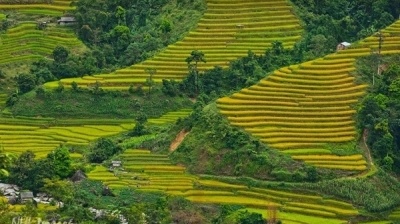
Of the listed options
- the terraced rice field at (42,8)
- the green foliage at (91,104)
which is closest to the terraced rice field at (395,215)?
the green foliage at (91,104)

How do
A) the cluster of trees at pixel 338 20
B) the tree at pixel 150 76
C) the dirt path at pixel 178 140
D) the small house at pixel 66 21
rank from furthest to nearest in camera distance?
the small house at pixel 66 21, the cluster of trees at pixel 338 20, the tree at pixel 150 76, the dirt path at pixel 178 140

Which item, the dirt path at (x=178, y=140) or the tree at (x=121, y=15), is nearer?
the dirt path at (x=178, y=140)

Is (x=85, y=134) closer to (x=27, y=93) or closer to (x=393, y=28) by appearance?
(x=27, y=93)

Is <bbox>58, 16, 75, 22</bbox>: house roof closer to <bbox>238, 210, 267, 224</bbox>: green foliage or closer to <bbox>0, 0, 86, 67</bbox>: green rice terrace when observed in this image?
<bbox>0, 0, 86, 67</bbox>: green rice terrace

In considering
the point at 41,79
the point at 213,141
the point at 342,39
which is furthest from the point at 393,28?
the point at 41,79

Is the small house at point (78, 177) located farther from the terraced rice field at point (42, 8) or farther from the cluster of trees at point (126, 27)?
the terraced rice field at point (42, 8)

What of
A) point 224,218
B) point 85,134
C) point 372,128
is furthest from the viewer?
point 85,134

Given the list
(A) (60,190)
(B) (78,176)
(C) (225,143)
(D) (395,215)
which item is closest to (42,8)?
(B) (78,176)

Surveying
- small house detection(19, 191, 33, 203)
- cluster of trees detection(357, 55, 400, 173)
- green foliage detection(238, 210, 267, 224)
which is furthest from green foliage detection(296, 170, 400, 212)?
small house detection(19, 191, 33, 203)
